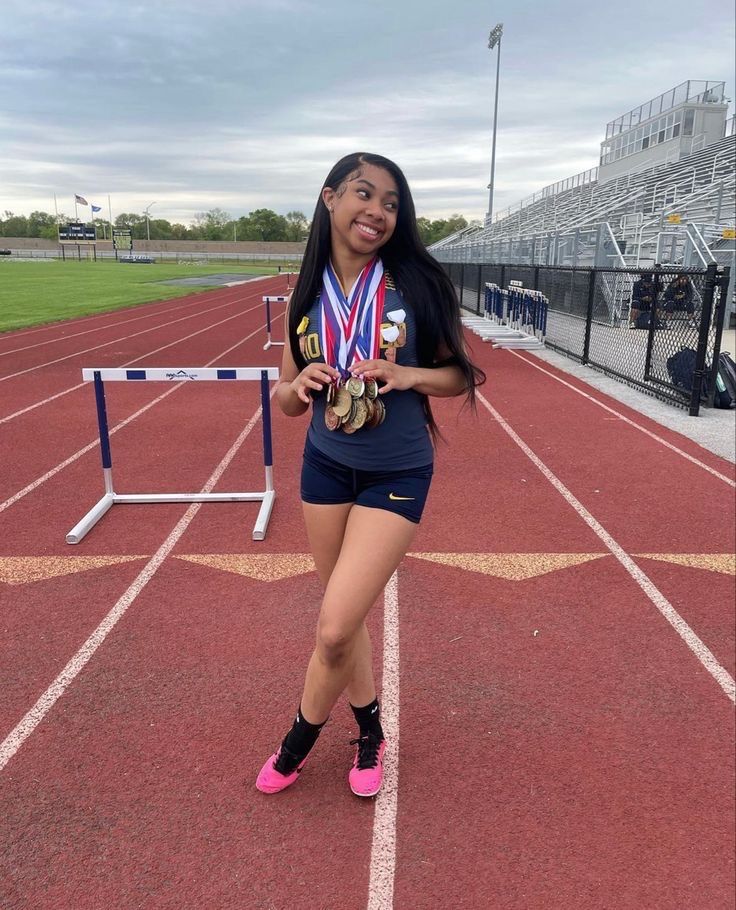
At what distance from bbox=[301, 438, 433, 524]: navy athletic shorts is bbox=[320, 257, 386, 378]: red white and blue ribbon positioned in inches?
12.7

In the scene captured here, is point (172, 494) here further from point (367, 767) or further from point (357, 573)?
point (357, 573)

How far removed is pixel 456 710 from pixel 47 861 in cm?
167

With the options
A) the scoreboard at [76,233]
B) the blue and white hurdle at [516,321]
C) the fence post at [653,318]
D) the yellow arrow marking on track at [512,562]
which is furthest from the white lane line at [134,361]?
the scoreboard at [76,233]

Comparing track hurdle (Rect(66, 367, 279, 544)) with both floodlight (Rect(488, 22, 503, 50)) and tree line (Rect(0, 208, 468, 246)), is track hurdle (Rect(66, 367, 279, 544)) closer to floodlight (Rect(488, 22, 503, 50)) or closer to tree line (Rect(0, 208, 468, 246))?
floodlight (Rect(488, 22, 503, 50))

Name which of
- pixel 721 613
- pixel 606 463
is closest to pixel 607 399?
pixel 606 463

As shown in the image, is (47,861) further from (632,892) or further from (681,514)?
(681,514)

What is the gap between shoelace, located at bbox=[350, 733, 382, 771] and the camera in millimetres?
2668

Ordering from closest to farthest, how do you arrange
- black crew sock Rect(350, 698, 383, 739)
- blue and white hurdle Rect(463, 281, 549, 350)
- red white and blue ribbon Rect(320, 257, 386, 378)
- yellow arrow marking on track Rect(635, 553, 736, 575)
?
1. red white and blue ribbon Rect(320, 257, 386, 378)
2. black crew sock Rect(350, 698, 383, 739)
3. yellow arrow marking on track Rect(635, 553, 736, 575)
4. blue and white hurdle Rect(463, 281, 549, 350)

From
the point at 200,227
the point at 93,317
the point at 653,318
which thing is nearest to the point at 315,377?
the point at 653,318

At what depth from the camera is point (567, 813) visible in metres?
2.56

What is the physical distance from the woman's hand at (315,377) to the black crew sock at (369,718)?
1216mm

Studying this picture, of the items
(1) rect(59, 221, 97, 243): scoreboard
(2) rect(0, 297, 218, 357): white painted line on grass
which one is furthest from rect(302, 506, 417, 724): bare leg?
(1) rect(59, 221, 97, 243): scoreboard

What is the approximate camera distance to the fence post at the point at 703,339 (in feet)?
26.7

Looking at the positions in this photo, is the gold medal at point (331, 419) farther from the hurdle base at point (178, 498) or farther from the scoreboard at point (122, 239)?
the scoreboard at point (122, 239)
